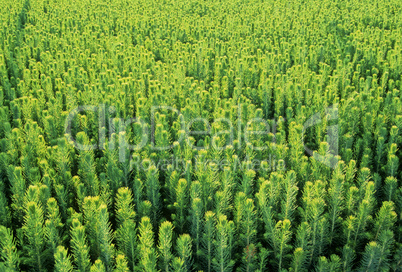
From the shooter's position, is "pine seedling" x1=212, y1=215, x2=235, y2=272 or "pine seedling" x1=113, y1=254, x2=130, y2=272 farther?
"pine seedling" x1=212, y1=215, x2=235, y2=272

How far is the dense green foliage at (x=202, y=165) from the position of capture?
8.31 feet

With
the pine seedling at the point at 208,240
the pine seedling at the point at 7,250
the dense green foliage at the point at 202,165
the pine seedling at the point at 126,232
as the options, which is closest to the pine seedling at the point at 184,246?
the dense green foliage at the point at 202,165

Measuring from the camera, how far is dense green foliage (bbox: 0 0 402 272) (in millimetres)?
2533

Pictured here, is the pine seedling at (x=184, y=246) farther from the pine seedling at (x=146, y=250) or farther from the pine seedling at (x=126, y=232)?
the pine seedling at (x=126, y=232)

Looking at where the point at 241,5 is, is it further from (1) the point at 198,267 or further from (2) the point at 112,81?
(1) the point at 198,267

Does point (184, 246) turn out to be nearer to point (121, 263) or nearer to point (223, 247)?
point (223, 247)

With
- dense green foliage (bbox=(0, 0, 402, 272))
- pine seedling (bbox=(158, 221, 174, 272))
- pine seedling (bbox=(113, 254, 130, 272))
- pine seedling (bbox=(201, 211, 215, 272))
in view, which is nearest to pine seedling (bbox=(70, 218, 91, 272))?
dense green foliage (bbox=(0, 0, 402, 272))

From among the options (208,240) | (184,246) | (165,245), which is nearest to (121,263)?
(165,245)

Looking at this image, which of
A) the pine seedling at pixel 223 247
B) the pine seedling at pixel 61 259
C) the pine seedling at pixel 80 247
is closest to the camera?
the pine seedling at pixel 61 259

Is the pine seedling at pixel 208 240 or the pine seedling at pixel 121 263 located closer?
the pine seedling at pixel 121 263

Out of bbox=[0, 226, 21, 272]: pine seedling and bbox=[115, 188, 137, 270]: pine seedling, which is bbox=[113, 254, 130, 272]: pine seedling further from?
bbox=[0, 226, 21, 272]: pine seedling

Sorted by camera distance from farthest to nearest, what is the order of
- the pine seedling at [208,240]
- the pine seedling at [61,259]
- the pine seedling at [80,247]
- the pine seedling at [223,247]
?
the pine seedling at [208,240], the pine seedling at [223,247], the pine seedling at [80,247], the pine seedling at [61,259]

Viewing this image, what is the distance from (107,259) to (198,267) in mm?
672

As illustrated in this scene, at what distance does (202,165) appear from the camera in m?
2.94
